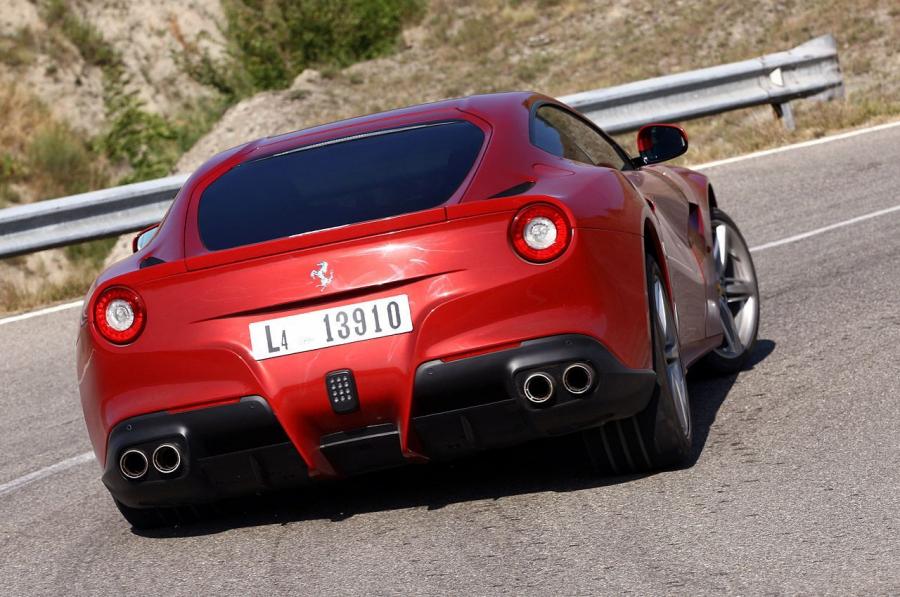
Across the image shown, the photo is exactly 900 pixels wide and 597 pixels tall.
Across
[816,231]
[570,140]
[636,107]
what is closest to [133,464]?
[570,140]

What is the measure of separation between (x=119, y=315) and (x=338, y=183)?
2.85 ft

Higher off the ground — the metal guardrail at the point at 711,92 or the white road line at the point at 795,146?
the metal guardrail at the point at 711,92

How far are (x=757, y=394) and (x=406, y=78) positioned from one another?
24.9 m

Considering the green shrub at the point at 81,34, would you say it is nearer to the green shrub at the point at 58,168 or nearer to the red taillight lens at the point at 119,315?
the green shrub at the point at 58,168

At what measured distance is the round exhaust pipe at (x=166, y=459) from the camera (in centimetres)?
477

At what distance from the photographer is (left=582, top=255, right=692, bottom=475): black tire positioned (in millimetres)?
4969

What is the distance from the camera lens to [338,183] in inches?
202

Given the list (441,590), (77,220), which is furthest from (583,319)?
(77,220)

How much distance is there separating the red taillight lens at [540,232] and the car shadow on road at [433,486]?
36.6 inches

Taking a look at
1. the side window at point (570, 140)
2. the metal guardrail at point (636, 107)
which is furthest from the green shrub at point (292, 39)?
the side window at point (570, 140)

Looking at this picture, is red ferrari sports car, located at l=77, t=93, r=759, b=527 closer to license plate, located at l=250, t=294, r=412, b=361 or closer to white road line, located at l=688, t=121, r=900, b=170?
license plate, located at l=250, t=294, r=412, b=361

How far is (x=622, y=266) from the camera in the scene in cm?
486

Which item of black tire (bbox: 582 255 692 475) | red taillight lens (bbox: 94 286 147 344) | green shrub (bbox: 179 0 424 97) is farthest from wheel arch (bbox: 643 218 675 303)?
green shrub (bbox: 179 0 424 97)

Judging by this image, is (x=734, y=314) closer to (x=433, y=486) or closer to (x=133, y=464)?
(x=433, y=486)
